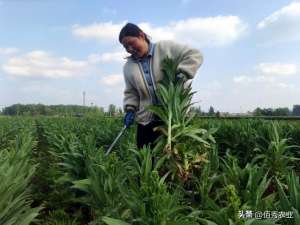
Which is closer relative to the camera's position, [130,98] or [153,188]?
[153,188]

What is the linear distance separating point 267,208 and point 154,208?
636 mm

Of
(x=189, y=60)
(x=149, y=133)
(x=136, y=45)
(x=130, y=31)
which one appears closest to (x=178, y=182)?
(x=149, y=133)

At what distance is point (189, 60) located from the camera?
4.04 meters

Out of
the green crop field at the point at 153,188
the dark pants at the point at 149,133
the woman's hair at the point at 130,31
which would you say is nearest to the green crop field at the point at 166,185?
the green crop field at the point at 153,188

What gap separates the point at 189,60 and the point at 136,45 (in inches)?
18.9

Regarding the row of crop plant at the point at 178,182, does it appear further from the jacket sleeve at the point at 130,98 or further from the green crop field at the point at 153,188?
the jacket sleeve at the point at 130,98

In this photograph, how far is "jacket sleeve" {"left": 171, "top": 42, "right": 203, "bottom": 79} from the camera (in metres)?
4.03

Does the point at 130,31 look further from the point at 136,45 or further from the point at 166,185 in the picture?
the point at 166,185

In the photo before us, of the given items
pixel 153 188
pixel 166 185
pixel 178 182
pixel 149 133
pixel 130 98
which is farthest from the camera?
pixel 130 98

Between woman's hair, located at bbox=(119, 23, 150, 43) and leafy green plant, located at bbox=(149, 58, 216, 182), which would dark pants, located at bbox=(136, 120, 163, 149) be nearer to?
leafy green plant, located at bbox=(149, 58, 216, 182)

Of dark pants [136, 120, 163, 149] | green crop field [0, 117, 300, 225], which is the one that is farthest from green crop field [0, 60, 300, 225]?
dark pants [136, 120, 163, 149]

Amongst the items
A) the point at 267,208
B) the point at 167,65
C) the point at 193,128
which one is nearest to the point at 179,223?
the point at 267,208

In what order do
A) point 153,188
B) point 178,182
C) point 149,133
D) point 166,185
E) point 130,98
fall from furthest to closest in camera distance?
point 130,98 < point 149,133 < point 178,182 < point 166,185 < point 153,188

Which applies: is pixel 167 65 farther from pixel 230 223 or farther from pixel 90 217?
pixel 230 223
